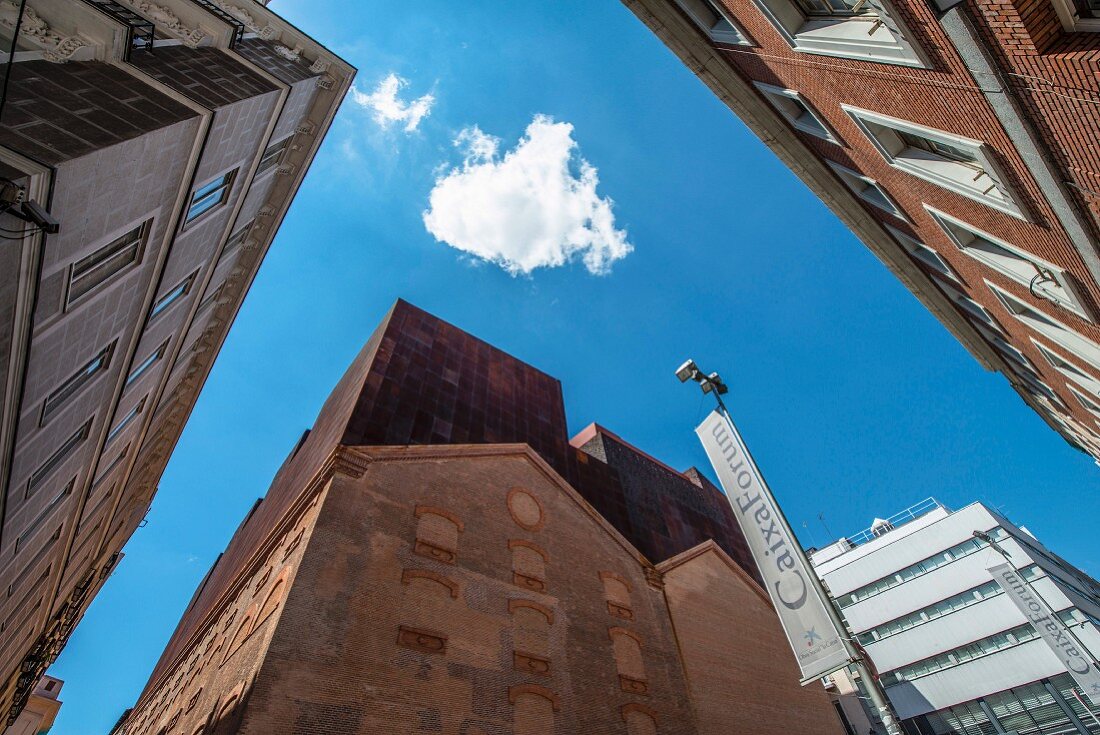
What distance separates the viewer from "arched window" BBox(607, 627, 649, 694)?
653 inches

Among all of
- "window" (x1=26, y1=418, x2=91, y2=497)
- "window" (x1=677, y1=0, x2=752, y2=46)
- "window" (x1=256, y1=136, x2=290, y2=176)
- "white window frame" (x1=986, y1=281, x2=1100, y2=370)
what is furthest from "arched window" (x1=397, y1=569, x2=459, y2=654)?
"window" (x1=677, y1=0, x2=752, y2=46)

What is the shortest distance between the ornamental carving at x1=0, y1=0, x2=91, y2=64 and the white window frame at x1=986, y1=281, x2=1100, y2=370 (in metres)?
17.7

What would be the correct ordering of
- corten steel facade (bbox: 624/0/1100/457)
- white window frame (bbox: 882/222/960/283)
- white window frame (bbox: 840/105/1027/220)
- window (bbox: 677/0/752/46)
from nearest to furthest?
corten steel facade (bbox: 624/0/1100/457) → white window frame (bbox: 840/105/1027/220) → window (bbox: 677/0/752/46) → white window frame (bbox: 882/222/960/283)

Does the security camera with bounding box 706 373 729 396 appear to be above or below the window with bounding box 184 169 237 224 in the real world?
below

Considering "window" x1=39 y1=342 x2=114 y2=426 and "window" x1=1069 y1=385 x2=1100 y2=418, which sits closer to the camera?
"window" x1=39 y1=342 x2=114 y2=426

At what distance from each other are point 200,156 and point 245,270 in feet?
31.5

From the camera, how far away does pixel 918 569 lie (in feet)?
135

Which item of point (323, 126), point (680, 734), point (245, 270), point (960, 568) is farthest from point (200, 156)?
point (960, 568)

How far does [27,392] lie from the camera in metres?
8.23

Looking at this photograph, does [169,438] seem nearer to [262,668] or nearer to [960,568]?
[262,668]

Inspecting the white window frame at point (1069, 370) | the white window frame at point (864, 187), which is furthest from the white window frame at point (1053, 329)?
the white window frame at point (864, 187)

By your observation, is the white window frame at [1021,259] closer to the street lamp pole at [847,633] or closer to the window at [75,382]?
the street lamp pole at [847,633]

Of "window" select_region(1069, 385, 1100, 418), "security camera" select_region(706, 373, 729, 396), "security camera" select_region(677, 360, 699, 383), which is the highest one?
"window" select_region(1069, 385, 1100, 418)

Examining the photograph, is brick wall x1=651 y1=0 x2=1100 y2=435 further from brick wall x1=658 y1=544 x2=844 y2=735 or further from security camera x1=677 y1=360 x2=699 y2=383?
brick wall x1=658 y1=544 x2=844 y2=735
